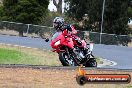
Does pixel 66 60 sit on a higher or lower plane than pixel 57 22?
lower

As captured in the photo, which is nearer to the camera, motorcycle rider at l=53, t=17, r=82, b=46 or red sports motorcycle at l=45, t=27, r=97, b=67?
motorcycle rider at l=53, t=17, r=82, b=46

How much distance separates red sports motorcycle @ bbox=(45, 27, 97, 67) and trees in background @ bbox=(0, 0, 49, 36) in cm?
3385

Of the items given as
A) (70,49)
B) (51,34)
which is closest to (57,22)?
(70,49)

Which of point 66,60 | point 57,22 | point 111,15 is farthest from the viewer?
point 111,15

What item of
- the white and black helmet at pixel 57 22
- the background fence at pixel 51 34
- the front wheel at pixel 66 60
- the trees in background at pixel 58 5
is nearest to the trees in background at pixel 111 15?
the background fence at pixel 51 34

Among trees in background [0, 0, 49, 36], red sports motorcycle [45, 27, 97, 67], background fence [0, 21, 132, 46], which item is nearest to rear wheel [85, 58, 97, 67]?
red sports motorcycle [45, 27, 97, 67]

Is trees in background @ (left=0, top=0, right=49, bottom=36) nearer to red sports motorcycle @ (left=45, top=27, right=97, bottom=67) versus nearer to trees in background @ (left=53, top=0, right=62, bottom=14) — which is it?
trees in background @ (left=53, top=0, right=62, bottom=14)

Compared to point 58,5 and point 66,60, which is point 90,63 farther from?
point 58,5

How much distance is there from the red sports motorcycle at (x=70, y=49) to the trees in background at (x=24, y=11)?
33.9 metres

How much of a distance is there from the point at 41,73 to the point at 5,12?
121ft

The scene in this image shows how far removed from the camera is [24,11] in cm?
4972

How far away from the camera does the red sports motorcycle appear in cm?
1478

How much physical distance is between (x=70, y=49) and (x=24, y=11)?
3511cm

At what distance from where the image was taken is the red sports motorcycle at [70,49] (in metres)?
14.8
